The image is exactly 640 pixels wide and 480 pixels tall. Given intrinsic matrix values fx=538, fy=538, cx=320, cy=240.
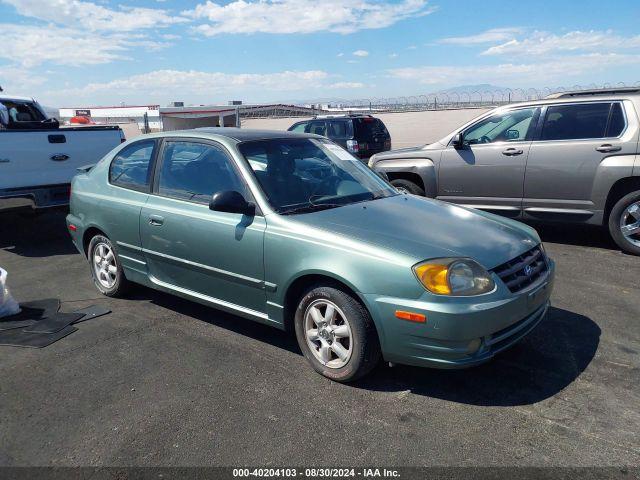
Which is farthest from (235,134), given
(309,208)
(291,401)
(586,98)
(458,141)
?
(586,98)

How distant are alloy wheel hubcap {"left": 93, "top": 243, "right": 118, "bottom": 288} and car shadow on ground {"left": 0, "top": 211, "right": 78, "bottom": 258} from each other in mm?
2100

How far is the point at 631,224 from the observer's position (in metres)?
6.22

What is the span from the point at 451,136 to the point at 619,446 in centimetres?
542

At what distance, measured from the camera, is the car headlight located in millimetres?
3104

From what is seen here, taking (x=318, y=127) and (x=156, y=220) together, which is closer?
(x=156, y=220)

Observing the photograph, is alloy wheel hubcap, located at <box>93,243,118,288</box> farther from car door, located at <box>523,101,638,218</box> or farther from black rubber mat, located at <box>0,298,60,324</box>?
car door, located at <box>523,101,638,218</box>

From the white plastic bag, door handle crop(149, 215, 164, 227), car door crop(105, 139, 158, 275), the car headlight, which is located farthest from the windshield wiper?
the white plastic bag

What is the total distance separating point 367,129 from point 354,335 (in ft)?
35.4

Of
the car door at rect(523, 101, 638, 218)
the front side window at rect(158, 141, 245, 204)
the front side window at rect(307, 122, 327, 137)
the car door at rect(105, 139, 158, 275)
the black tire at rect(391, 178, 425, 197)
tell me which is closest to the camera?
the front side window at rect(158, 141, 245, 204)

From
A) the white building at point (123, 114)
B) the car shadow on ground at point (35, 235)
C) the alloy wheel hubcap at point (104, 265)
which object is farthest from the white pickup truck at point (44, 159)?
the white building at point (123, 114)

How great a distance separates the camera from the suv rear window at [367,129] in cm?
1329

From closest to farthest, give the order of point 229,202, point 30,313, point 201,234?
1. point 229,202
2. point 201,234
3. point 30,313

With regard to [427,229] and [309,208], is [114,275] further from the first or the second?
[427,229]

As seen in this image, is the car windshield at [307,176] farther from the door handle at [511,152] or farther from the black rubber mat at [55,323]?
the door handle at [511,152]
